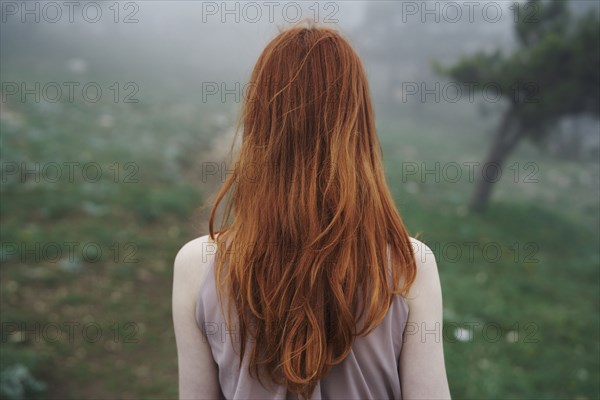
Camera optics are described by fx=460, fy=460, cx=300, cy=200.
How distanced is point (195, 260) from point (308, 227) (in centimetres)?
44

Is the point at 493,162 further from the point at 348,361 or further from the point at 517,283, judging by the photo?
the point at 348,361

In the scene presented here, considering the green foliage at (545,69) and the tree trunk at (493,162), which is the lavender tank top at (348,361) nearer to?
the green foliage at (545,69)

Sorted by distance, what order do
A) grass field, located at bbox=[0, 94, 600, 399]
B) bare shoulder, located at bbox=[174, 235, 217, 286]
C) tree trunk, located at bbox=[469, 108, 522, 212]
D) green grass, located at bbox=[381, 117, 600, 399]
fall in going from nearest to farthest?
bare shoulder, located at bbox=[174, 235, 217, 286]
grass field, located at bbox=[0, 94, 600, 399]
green grass, located at bbox=[381, 117, 600, 399]
tree trunk, located at bbox=[469, 108, 522, 212]

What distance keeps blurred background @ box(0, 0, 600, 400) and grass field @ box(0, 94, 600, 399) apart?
2 cm

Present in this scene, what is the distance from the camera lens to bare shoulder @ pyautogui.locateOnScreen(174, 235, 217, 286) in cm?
163

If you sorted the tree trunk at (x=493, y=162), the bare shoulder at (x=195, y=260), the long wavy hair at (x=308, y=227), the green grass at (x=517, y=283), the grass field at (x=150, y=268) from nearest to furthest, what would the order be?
1. the long wavy hair at (x=308, y=227)
2. the bare shoulder at (x=195, y=260)
3. the grass field at (x=150, y=268)
4. the green grass at (x=517, y=283)
5. the tree trunk at (x=493, y=162)

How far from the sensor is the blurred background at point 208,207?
13.7 ft

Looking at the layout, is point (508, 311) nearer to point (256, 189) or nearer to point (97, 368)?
point (97, 368)

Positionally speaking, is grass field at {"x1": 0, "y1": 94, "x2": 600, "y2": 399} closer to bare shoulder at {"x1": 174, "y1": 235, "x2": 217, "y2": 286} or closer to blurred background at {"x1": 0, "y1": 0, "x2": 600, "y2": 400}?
blurred background at {"x1": 0, "y1": 0, "x2": 600, "y2": 400}

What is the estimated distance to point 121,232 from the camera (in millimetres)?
5902

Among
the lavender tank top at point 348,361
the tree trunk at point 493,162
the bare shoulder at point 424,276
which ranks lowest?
the tree trunk at point 493,162

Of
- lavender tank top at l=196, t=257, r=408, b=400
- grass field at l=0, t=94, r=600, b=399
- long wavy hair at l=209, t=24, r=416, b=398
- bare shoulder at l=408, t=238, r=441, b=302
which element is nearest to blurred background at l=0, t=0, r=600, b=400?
grass field at l=0, t=94, r=600, b=399

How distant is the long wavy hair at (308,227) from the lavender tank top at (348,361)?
50mm

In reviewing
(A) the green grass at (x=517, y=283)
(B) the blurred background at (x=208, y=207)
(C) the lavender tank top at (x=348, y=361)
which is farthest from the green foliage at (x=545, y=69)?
(C) the lavender tank top at (x=348, y=361)
